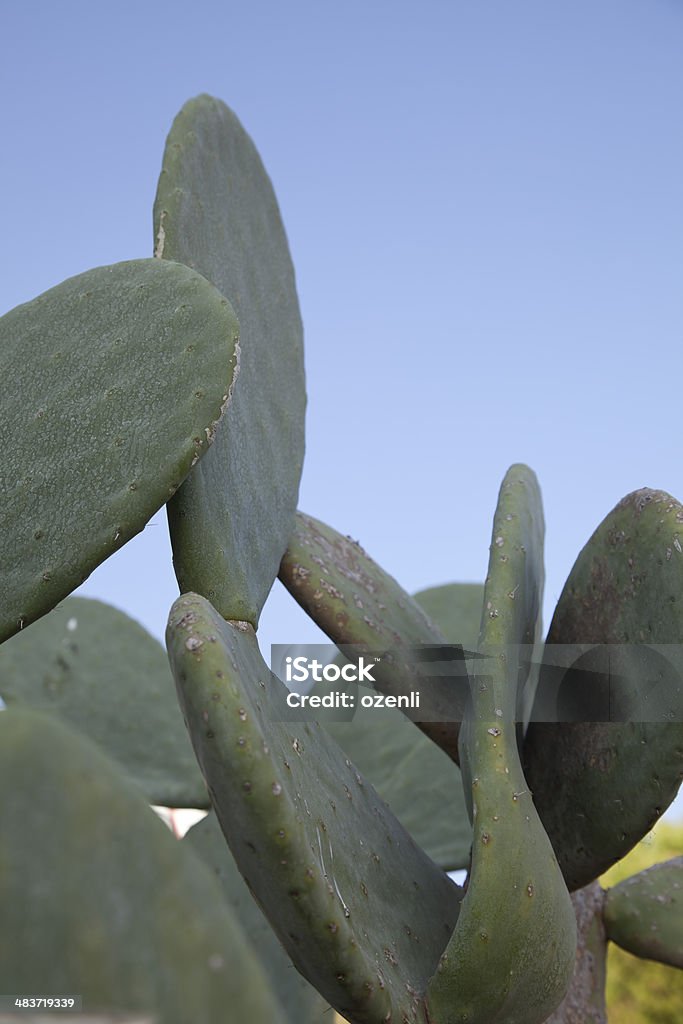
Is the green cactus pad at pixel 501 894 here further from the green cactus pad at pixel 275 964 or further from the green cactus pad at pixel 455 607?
the green cactus pad at pixel 455 607

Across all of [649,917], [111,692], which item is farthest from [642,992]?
[111,692]

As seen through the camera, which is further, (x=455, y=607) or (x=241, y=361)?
(x=455, y=607)

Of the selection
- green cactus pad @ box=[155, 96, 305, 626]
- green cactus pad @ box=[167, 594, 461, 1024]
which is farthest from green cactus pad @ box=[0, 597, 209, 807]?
green cactus pad @ box=[167, 594, 461, 1024]

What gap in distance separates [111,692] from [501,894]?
137 cm

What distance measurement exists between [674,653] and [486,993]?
1.42 ft

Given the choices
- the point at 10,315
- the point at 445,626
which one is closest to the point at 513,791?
the point at 10,315

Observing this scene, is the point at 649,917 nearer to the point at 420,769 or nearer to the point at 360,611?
the point at 420,769

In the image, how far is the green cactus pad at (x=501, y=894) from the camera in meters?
1.12

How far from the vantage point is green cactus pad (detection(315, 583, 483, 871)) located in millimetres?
2051

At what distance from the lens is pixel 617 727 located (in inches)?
56.1

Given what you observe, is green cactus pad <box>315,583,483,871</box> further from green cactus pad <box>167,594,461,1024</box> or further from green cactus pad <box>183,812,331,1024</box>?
green cactus pad <box>167,594,461,1024</box>

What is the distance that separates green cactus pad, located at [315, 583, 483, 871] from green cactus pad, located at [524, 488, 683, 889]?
441 millimetres

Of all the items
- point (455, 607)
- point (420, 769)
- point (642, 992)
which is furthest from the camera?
point (642, 992)

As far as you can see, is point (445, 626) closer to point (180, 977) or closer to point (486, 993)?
point (486, 993)
